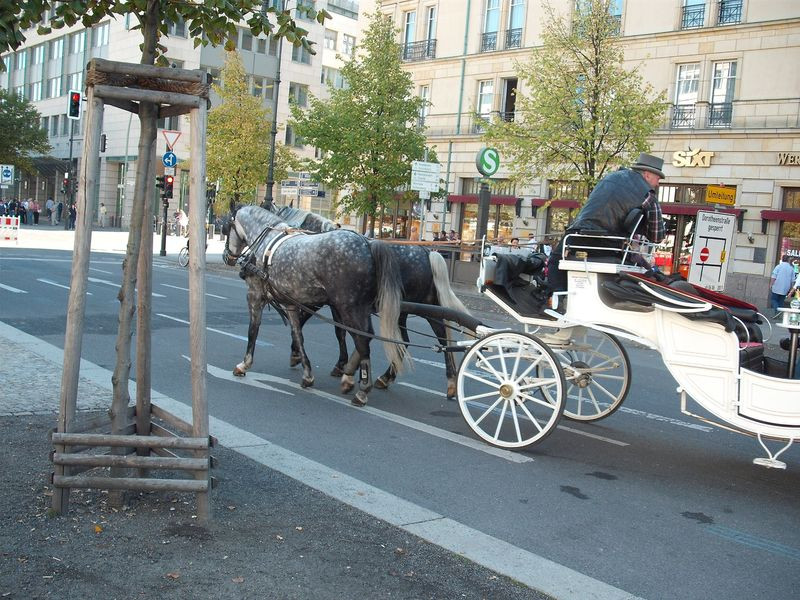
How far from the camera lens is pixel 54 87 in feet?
229

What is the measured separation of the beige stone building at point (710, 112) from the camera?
92.6 ft

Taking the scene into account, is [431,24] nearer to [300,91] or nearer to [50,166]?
[300,91]

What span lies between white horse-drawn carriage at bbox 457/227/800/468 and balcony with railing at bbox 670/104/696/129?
25356 mm

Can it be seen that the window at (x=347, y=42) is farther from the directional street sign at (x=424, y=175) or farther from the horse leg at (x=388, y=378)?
the horse leg at (x=388, y=378)

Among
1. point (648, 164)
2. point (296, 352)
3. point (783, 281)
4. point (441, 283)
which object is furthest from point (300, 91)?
point (648, 164)

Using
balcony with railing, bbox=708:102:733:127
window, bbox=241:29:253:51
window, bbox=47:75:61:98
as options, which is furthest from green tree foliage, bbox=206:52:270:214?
window, bbox=47:75:61:98

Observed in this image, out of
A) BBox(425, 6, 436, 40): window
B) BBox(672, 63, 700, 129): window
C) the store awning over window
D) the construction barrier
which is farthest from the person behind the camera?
BBox(425, 6, 436, 40): window

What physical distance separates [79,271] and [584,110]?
74.6ft

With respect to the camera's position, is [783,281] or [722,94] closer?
[783,281]

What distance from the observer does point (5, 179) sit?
118 feet

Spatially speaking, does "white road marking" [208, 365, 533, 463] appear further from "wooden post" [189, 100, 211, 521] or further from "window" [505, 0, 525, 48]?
"window" [505, 0, 525, 48]

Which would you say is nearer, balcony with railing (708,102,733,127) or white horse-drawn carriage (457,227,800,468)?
white horse-drawn carriage (457,227,800,468)

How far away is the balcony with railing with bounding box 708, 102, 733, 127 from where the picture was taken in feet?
97.0

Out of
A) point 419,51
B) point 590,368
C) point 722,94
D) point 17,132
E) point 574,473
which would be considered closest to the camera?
point 574,473
